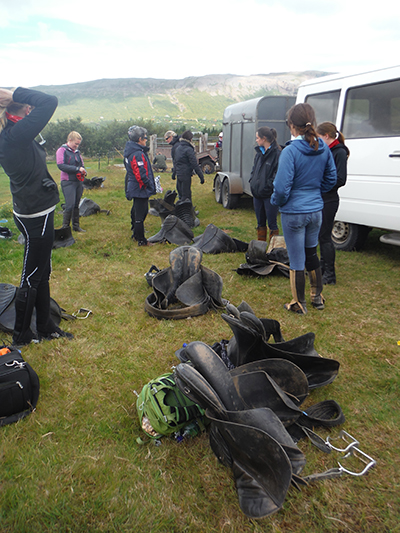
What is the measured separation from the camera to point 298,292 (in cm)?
404

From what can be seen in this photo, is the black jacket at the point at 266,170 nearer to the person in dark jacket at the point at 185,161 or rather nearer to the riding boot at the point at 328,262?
the riding boot at the point at 328,262

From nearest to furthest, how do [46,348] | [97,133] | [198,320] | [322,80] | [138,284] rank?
[46,348] → [198,320] → [138,284] → [322,80] → [97,133]

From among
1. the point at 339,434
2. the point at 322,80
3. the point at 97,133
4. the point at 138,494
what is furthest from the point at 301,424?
the point at 97,133

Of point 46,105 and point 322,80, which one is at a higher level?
point 322,80

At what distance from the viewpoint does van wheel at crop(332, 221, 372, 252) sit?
5945mm

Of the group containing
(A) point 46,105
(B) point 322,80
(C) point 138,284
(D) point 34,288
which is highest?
(B) point 322,80

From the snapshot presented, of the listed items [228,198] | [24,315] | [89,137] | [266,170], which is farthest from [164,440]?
[89,137]

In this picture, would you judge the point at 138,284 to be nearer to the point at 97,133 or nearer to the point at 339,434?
the point at 339,434

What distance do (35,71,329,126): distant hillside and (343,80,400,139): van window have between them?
9963 cm

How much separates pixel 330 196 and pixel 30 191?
3336 mm

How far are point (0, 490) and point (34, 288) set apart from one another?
167 cm

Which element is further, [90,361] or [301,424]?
[90,361]

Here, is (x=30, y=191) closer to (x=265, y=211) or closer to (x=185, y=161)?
A: (x=265, y=211)

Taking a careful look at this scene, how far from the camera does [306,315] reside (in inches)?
159
